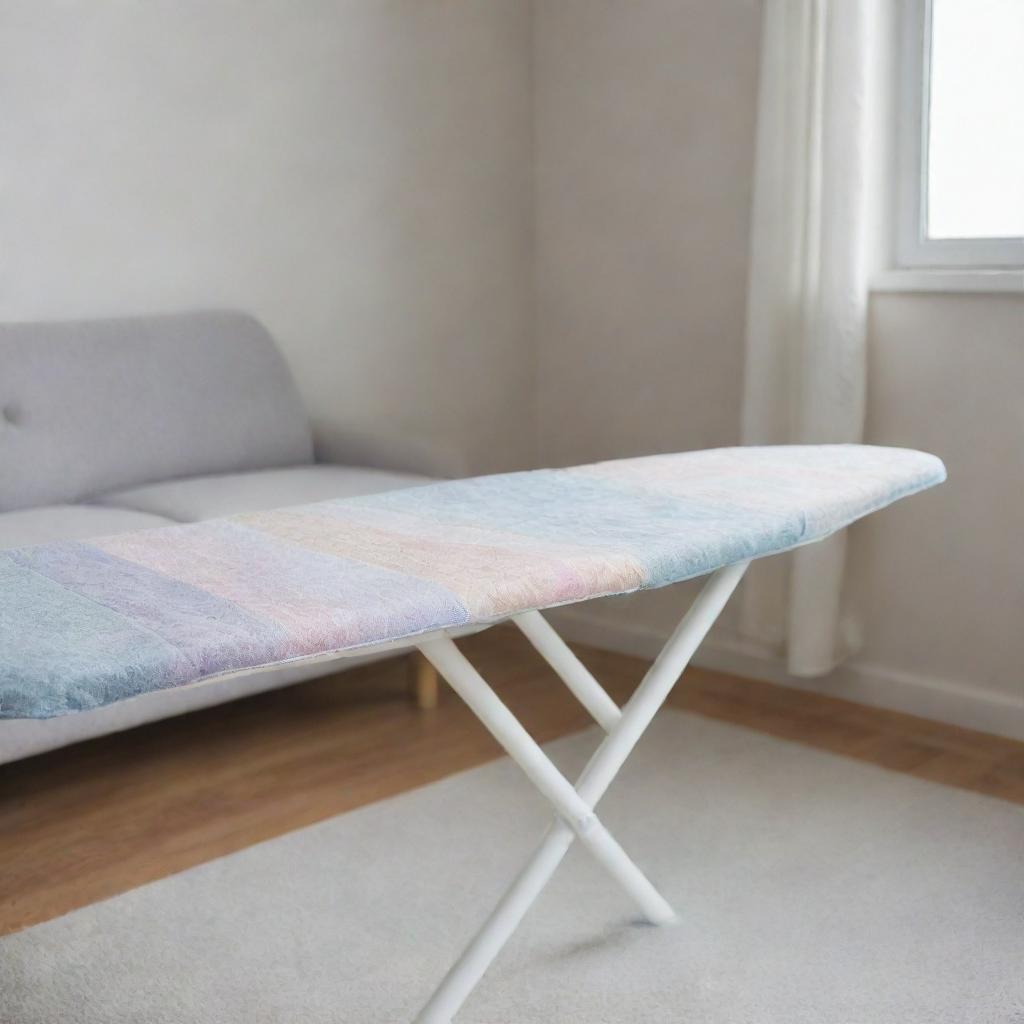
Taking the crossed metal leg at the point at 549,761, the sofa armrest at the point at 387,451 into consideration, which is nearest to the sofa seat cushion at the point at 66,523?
the sofa armrest at the point at 387,451

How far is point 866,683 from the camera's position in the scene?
306 cm

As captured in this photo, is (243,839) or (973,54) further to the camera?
(973,54)

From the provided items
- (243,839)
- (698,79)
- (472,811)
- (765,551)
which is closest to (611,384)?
(698,79)

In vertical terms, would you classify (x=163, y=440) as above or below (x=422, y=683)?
above

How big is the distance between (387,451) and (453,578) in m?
1.82

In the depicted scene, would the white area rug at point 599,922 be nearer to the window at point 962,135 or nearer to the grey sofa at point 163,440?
the grey sofa at point 163,440

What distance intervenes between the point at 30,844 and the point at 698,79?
91.4 inches

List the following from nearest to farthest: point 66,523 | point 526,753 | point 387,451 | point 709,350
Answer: point 526,753 < point 66,523 < point 387,451 < point 709,350

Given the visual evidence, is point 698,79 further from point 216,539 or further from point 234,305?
point 216,539

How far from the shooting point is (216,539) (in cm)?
155

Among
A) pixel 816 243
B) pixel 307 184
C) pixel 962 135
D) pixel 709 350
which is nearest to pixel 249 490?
pixel 307 184

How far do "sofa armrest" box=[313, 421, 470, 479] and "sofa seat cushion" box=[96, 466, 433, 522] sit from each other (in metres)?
0.06

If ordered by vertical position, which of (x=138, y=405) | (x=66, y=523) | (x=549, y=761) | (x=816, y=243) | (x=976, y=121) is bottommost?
(x=549, y=761)

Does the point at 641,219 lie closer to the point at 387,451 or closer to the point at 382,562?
the point at 387,451
